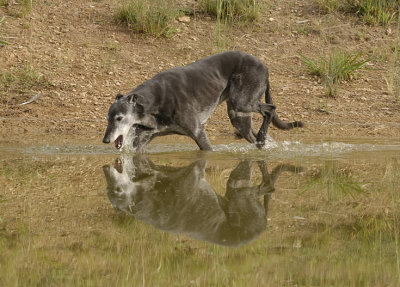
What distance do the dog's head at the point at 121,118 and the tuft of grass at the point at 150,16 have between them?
4735 millimetres

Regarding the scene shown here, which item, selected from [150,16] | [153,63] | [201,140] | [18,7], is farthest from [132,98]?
[18,7]

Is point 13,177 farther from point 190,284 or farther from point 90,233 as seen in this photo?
point 190,284

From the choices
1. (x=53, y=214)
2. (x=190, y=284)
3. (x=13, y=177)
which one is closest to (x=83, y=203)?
(x=53, y=214)

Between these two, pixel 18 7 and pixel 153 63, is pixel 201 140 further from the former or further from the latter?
pixel 18 7

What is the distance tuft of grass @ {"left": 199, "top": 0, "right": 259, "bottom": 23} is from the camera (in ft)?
40.9

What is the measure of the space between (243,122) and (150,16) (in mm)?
4238

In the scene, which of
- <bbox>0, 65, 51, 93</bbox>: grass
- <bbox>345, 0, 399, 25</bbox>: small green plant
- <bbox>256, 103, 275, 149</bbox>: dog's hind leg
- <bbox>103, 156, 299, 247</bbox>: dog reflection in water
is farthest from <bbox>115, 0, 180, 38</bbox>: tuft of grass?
<bbox>103, 156, 299, 247</bbox>: dog reflection in water

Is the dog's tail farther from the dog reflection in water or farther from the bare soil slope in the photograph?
the dog reflection in water

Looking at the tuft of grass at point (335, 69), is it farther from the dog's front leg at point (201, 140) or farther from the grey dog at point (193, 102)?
the dog's front leg at point (201, 140)

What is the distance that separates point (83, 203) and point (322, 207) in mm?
1736

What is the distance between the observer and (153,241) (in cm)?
381

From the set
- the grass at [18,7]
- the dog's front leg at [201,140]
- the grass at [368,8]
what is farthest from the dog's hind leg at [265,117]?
the grass at [18,7]

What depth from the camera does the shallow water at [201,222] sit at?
335cm

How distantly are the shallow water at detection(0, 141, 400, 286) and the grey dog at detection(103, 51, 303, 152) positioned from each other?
2.22 feet
